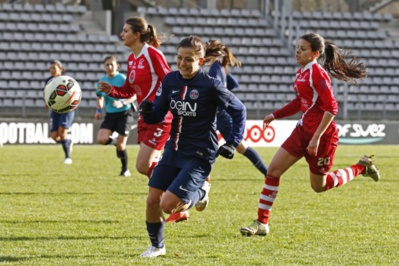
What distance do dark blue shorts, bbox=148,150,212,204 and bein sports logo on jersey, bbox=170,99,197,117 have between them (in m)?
0.32

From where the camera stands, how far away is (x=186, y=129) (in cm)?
664

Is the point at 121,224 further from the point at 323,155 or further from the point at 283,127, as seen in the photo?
the point at 283,127

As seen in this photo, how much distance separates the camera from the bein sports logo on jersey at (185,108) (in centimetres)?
658

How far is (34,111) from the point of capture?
87.6 ft

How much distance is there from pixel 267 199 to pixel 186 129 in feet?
5.21

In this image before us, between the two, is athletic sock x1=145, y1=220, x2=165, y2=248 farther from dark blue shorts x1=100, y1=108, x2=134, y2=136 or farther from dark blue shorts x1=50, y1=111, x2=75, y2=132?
dark blue shorts x1=50, y1=111, x2=75, y2=132

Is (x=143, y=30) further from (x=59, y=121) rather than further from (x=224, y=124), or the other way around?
(x=59, y=121)

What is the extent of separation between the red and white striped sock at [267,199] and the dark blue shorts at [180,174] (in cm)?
131

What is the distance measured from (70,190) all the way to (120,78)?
8.97 feet

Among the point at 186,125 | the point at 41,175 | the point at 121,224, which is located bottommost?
the point at 41,175

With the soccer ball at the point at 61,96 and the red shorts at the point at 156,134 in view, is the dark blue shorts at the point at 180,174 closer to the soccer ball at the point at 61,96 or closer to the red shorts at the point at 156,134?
the red shorts at the point at 156,134

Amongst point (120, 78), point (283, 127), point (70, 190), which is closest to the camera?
point (70, 190)

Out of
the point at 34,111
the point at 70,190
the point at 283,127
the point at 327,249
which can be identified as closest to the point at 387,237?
the point at 327,249

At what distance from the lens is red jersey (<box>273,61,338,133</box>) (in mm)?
7805
